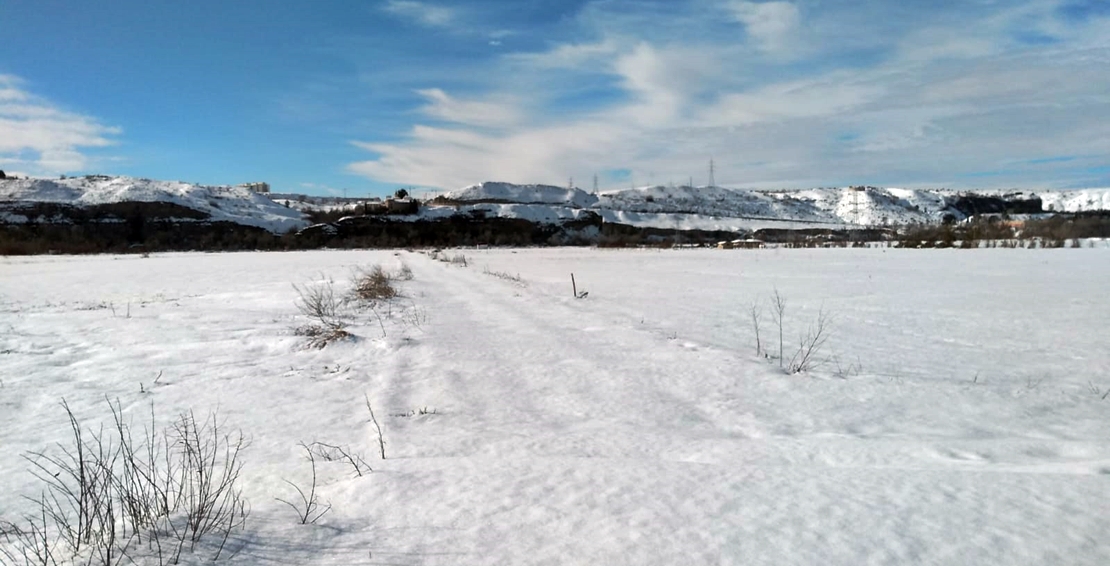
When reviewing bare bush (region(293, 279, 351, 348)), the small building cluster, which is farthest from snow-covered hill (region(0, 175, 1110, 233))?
bare bush (region(293, 279, 351, 348))

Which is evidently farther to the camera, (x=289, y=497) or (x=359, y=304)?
(x=359, y=304)

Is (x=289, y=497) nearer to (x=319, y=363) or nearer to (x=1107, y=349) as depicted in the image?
(x=319, y=363)

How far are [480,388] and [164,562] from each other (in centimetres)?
281

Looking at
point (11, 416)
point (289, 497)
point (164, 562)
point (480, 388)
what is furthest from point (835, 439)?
point (11, 416)

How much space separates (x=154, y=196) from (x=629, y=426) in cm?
7374

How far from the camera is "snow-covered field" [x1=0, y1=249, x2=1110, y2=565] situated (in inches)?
82.9

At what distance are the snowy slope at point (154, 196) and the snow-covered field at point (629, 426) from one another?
61.9 metres

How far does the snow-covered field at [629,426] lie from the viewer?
6.91 feet

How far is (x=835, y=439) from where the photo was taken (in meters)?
3.31

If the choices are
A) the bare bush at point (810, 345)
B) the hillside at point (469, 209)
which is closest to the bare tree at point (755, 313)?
the bare bush at point (810, 345)

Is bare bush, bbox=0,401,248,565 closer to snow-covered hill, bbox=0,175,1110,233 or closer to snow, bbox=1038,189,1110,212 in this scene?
snow-covered hill, bbox=0,175,1110,233

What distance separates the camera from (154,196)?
62.2 m

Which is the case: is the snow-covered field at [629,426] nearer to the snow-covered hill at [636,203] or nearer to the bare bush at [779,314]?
the bare bush at [779,314]

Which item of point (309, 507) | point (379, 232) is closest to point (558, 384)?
point (309, 507)
